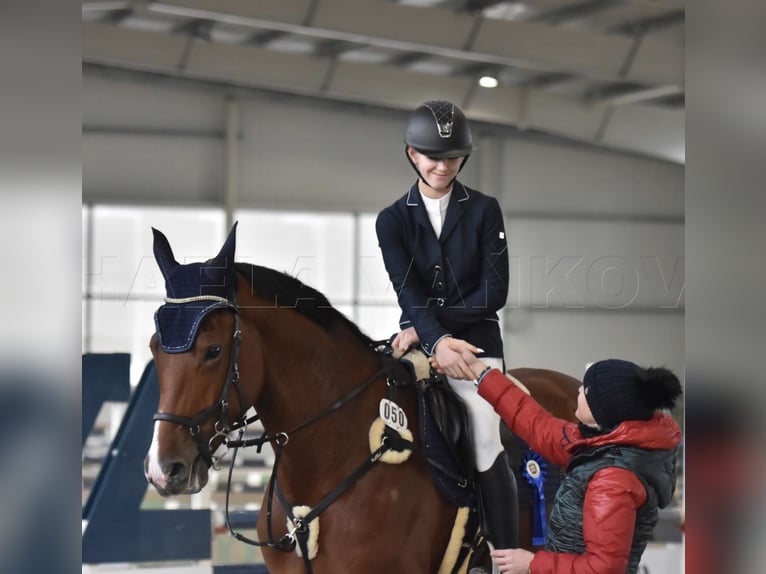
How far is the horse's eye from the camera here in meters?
1.50

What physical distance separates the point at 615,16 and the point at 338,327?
1.48m

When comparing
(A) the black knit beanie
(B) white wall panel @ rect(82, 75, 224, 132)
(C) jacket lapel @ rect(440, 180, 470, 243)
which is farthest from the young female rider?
(B) white wall panel @ rect(82, 75, 224, 132)

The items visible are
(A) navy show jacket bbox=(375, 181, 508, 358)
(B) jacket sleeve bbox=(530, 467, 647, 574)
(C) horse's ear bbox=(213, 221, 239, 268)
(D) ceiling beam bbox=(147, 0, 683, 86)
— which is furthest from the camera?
(D) ceiling beam bbox=(147, 0, 683, 86)

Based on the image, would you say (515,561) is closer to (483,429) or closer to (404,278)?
(483,429)

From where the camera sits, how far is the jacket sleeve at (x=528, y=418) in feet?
4.96

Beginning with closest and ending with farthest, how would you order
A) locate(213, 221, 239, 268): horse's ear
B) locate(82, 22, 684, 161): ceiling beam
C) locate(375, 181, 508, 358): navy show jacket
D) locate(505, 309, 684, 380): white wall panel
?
locate(213, 221, 239, 268): horse's ear → locate(375, 181, 508, 358): navy show jacket → locate(82, 22, 684, 161): ceiling beam → locate(505, 309, 684, 380): white wall panel

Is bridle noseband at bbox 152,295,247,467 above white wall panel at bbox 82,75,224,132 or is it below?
below

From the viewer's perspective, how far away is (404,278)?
1781mm

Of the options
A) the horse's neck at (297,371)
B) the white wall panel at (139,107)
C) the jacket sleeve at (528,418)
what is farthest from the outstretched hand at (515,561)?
the white wall panel at (139,107)

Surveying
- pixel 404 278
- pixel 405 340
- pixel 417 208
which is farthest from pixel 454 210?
pixel 405 340

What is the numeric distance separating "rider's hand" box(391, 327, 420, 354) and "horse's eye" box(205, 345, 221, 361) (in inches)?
18.4

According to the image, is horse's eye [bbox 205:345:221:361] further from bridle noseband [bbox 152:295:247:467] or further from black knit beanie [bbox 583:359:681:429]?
black knit beanie [bbox 583:359:681:429]

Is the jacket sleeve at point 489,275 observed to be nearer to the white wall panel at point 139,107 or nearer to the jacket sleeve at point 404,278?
the jacket sleeve at point 404,278

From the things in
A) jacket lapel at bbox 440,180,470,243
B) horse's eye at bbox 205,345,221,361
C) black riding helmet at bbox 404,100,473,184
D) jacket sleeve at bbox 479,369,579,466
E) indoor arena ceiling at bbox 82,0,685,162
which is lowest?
jacket sleeve at bbox 479,369,579,466
